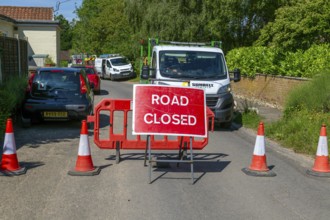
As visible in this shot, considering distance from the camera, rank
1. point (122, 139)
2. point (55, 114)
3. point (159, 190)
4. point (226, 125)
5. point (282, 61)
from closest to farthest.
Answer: point (159, 190) < point (122, 139) < point (55, 114) < point (226, 125) < point (282, 61)

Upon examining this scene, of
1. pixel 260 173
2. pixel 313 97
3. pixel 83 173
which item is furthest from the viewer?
Answer: pixel 313 97

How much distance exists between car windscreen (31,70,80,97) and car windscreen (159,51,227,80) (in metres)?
2.36

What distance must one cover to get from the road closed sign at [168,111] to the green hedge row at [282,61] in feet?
28.1

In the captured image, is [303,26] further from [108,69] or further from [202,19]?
[108,69]

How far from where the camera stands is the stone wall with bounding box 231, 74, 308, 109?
17.2 metres

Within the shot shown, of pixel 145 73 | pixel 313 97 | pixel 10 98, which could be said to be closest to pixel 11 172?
pixel 10 98

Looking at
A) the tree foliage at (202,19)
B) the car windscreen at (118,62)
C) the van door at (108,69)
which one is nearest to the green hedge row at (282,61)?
the tree foliage at (202,19)

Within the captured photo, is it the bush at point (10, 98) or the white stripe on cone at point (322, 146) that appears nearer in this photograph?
the white stripe on cone at point (322, 146)

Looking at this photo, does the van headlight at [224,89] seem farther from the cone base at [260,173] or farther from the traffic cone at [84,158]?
the traffic cone at [84,158]

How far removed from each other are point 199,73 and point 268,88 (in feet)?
24.0

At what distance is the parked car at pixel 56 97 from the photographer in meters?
11.9

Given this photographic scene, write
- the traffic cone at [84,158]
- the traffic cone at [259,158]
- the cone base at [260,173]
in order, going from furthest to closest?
the traffic cone at [259,158]
the cone base at [260,173]
the traffic cone at [84,158]

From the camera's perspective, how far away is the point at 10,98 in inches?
448

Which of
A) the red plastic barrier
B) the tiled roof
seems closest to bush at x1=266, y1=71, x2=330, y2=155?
the red plastic barrier
